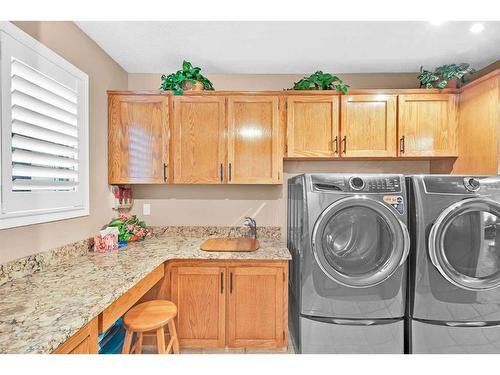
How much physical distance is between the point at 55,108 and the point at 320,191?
1.86m

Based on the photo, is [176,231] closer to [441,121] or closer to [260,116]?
[260,116]

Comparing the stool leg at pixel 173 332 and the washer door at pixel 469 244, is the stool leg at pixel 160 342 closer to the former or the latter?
the stool leg at pixel 173 332

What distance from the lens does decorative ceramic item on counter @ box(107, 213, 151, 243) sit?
2.27 metres

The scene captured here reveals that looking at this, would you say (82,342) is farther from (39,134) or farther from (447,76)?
(447,76)

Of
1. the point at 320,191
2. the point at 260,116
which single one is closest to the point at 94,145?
the point at 260,116

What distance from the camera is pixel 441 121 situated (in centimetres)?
229

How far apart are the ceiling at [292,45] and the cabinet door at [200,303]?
5.95 feet

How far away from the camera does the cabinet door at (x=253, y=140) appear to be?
7.59 feet

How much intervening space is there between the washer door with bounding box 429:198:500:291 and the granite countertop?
1073mm

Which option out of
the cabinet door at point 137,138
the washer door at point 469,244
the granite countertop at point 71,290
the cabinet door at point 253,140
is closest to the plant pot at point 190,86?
the cabinet door at point 137,138

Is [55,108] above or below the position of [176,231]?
above

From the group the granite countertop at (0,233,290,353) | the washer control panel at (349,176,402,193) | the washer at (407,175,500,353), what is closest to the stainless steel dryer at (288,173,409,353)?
the washer control panel at (349,176,402,193)

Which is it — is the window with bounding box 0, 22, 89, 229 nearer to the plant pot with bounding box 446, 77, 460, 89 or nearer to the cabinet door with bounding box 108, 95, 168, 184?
the cabinet door with bounding box 108, 95, 168, 184
